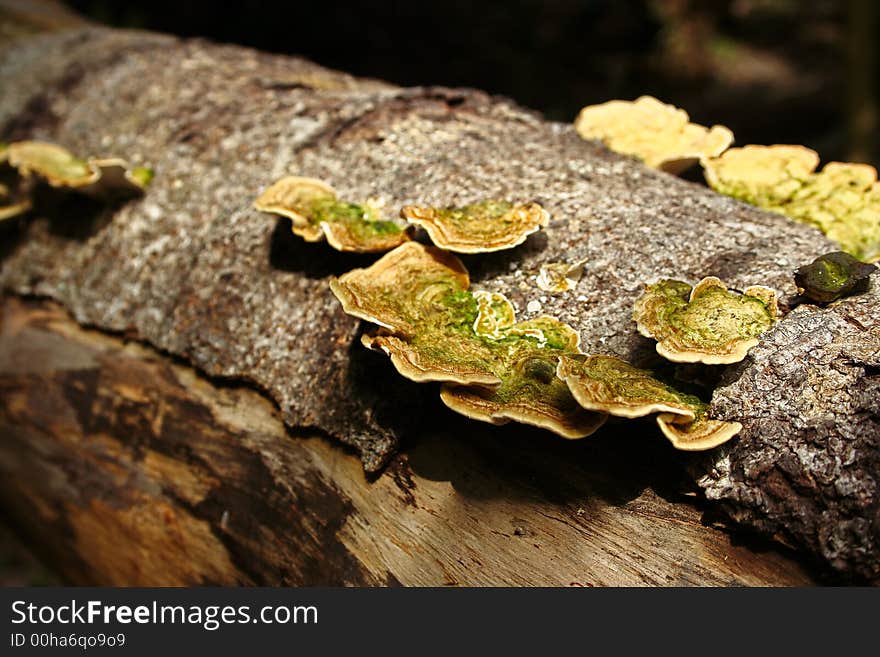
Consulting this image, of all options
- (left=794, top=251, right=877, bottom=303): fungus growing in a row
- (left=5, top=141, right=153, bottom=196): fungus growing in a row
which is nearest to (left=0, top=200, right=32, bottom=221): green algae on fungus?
(left=5, top=141, right=153, bottom=196): fungus growing in a row

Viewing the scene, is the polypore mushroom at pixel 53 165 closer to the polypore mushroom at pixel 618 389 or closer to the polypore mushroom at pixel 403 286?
the polypore mushroom at pixel 403 286

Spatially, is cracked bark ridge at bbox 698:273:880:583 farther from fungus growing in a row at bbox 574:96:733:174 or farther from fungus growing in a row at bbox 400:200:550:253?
fungus growing in a row at bbox 574:96:733:174

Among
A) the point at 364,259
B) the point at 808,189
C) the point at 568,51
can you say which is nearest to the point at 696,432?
the point at 364,259

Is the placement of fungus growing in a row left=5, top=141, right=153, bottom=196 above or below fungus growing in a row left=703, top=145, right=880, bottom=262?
below

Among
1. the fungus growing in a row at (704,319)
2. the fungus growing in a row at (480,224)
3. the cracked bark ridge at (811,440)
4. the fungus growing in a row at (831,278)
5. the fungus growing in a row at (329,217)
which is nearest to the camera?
the cracked bark ridge at (811,440)

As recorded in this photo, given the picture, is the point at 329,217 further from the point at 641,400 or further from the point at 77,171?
the point at 77,171

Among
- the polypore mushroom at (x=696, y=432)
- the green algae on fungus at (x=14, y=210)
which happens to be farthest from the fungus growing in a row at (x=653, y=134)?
the green algae on fungus at (x=14, y=210)

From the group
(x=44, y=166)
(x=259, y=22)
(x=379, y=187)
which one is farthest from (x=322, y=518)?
(x=259, y=22)
